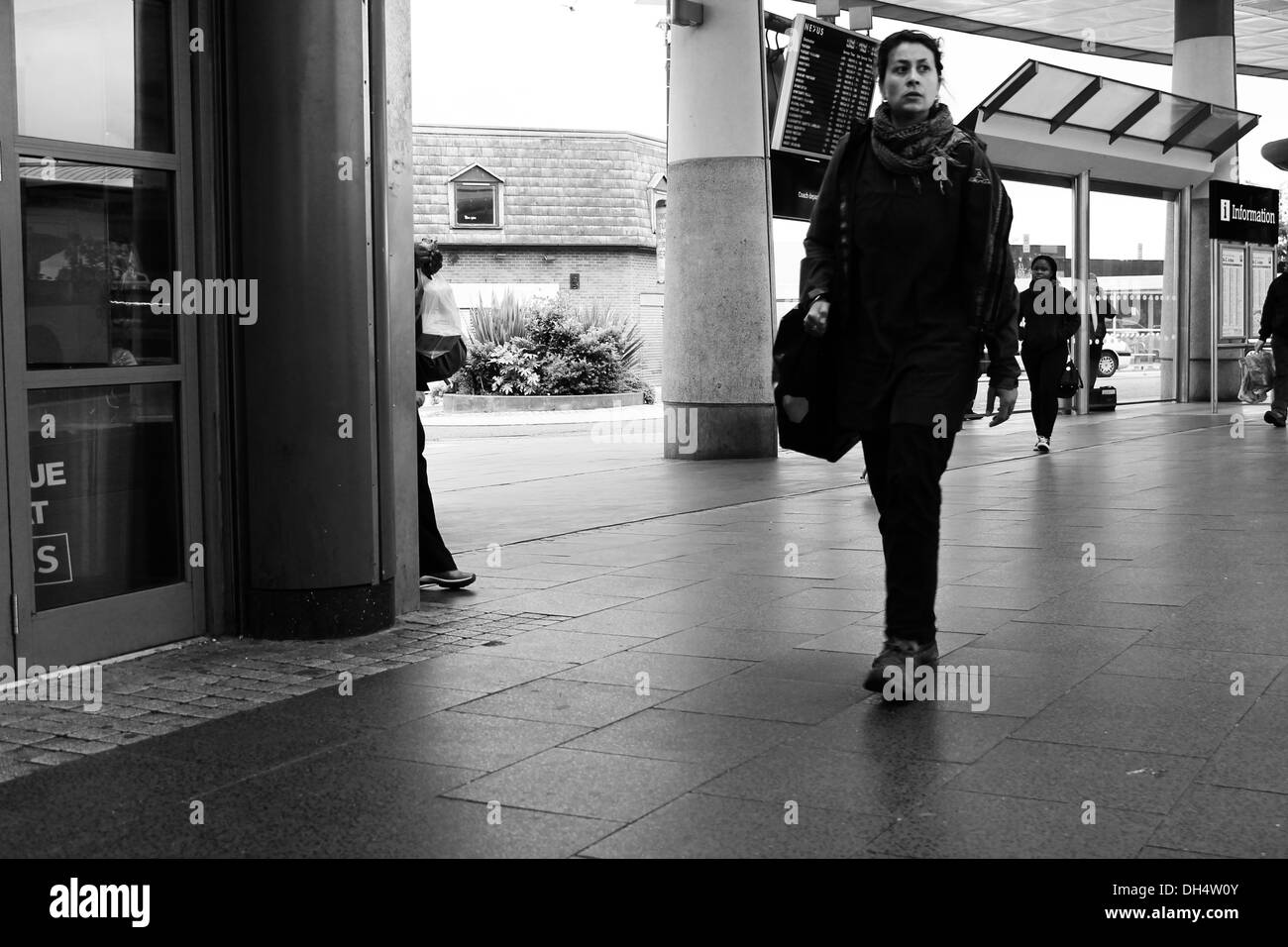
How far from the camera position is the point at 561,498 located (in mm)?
11227

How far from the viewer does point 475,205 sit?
45875mm

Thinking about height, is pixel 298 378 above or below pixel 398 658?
above

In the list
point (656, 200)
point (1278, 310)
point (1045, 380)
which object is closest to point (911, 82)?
point (1045, 380)

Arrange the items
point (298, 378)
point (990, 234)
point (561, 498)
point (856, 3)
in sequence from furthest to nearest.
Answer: point (856, 3) < point (561, 498) < point (298, 378) < point (990, 234)

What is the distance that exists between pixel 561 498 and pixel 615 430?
392 inches

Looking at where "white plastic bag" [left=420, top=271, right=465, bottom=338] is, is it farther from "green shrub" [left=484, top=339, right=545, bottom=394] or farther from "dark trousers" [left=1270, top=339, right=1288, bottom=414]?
"green shrub" [left=484, top=339, right=545, bottom=394]

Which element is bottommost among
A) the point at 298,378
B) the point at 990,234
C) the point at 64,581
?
the point at 64,581

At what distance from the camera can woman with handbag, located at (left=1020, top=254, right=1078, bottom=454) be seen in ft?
47.4

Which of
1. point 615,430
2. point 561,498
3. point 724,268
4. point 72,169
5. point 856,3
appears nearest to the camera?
point 72,169

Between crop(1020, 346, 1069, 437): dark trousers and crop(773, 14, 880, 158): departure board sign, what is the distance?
276 cm

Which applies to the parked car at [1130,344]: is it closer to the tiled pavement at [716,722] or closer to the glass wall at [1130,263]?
the glass wall at [1130,263]
